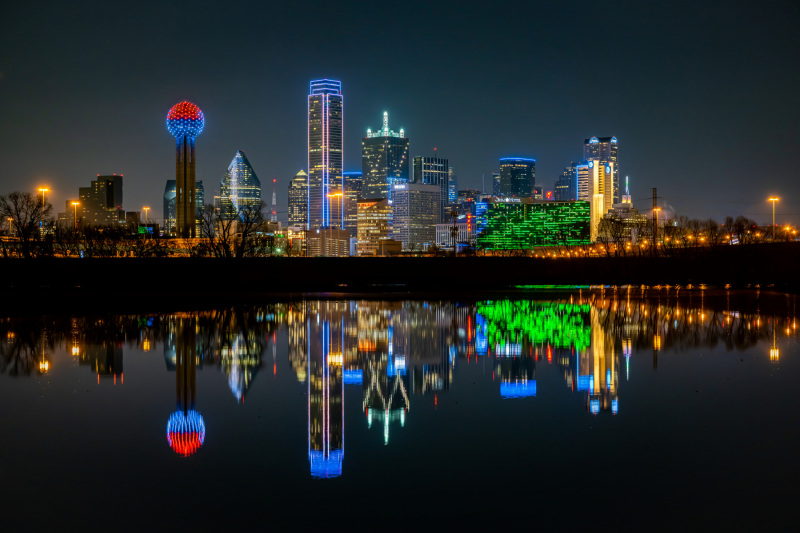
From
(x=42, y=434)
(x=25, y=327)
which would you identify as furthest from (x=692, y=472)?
(x=25, y=327)

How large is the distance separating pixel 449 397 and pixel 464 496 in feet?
24.2

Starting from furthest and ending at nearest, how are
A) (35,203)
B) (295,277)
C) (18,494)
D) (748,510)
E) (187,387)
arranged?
(35,203) < (295,277) < (187,387) < (18,494) < (748,510)

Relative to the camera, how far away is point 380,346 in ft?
91.4

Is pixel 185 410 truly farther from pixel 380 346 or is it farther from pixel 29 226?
pixel 29 226

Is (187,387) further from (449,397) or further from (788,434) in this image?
(788,434)

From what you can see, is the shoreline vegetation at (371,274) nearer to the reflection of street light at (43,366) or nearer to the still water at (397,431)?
the reflection of street light at (43,366)

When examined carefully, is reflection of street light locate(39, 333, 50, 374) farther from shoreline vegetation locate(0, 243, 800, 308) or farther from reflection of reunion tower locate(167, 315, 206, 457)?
shoreline vegetation locate(0, 243, 800, 308)

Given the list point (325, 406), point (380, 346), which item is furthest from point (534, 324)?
point (325, 406)

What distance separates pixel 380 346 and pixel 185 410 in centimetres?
1124

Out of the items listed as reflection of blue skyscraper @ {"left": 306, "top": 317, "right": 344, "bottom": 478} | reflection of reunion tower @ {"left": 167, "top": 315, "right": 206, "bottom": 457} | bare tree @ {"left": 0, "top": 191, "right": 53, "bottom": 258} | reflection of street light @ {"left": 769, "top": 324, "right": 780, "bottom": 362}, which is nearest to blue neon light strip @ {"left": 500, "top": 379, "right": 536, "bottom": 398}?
reflection of blue skyscraper @ {"left": 306, "top": 317, "right": 344, "bottom": 478}

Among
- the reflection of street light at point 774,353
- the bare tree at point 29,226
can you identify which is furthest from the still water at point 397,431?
the bare tree at point 29,226

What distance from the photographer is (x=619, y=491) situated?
459 inches

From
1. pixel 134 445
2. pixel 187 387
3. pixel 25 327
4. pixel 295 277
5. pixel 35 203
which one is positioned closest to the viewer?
pixel 134 445

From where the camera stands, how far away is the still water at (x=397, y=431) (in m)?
11.0
